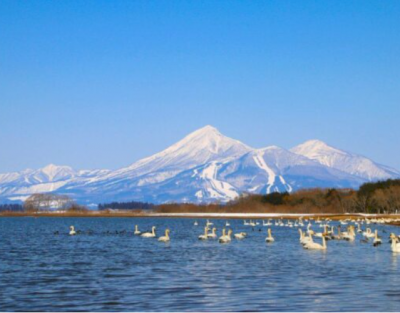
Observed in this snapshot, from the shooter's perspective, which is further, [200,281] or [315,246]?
[315,246]

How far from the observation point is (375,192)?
18175 centimetres

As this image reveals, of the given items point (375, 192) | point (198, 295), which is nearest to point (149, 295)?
point (198, 295)

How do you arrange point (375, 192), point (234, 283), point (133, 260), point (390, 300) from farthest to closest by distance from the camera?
point (375, 192)
point (133, 260)
point (234, 283)
point (390, 300)

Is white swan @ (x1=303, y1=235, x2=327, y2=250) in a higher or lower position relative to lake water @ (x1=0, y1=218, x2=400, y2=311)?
higher

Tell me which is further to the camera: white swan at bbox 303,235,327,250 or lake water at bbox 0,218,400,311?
white swan at bbox 303,235,327,250

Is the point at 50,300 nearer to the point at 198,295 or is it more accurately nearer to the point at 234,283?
the point at 198,295

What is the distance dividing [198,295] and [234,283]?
13.1ft

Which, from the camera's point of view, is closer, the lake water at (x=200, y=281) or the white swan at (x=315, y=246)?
the lake water at (x=200, y=281)

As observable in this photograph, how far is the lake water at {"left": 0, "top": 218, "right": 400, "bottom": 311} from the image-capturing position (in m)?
25.9

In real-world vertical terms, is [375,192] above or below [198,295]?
above

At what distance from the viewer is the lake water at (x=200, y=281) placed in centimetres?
2588

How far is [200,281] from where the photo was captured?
32781 mm

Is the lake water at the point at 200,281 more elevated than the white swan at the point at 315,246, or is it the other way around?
the white swan at the point at 315,246

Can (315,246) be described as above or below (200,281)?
above
